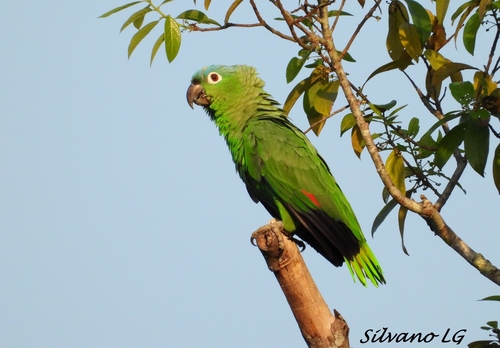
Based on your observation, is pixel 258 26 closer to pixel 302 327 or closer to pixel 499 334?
pixel 302 327

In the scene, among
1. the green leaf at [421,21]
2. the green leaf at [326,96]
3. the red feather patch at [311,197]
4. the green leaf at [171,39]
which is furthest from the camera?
the red feather patch at [311,197]

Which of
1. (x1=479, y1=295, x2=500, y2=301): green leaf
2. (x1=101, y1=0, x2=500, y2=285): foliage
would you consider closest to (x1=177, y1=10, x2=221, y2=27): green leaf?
(x1=101, y1=0, x2=500, y2=285): foliage

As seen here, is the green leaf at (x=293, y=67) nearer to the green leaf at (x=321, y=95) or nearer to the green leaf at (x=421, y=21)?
the green leaf at (x=321, y=95)

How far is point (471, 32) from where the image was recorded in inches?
129

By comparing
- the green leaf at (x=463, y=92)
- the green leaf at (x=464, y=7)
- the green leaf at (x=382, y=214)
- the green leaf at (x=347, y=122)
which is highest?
the green leaf at (x=464, y=7)

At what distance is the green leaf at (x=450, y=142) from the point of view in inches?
127

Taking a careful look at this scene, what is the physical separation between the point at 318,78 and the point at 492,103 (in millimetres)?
1223

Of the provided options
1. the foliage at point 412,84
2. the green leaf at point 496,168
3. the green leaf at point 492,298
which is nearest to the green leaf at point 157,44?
the foliage at point 412,84

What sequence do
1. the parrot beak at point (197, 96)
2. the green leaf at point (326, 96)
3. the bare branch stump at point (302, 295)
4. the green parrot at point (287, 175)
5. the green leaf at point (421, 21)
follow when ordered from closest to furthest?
the bare branch stump at point (302, 295) → the green leaf at point (421, 21) → the green leaf at point (326, 96) → the green parrot at point (287, 175) → the parrot beak at point (197, 96)

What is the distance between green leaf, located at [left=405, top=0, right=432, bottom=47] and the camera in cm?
355

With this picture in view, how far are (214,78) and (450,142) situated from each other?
8.57ft

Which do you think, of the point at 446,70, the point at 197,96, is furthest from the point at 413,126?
the point at 197,96

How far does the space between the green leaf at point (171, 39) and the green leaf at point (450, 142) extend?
1727 mm

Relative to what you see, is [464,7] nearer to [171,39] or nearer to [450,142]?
[450,142]
